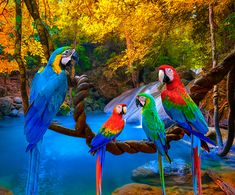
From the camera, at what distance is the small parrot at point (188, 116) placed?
902mm

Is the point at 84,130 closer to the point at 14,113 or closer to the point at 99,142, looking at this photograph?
the point at 99,142

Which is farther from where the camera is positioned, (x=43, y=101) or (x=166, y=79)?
(x=166, y=79)

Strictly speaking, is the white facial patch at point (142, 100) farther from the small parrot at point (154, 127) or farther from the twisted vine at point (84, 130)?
the twisted vine at point (84, 130)

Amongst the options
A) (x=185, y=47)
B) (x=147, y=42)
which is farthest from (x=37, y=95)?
(x=185, y=47)

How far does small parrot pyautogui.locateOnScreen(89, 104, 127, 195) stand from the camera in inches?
36.0

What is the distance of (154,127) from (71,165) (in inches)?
108

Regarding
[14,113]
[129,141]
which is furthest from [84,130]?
[14,113]

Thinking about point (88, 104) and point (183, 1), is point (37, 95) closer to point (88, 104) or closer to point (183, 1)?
point (183, 1)

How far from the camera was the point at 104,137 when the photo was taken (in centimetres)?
94

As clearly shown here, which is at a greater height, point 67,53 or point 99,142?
point 67,53

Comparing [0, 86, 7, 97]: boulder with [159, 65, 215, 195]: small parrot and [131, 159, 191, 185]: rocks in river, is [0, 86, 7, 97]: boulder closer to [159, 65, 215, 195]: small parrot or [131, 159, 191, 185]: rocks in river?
[131, 159, 191, 185]: rocks in river

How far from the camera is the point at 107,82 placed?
8.37 meters

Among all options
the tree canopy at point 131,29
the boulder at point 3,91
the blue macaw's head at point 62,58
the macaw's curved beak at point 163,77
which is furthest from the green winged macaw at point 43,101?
the boulder at point 3,91

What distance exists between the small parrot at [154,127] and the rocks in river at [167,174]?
1.61 metres
